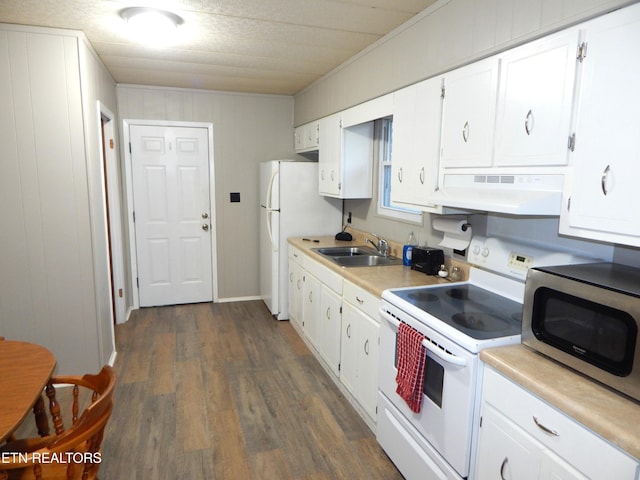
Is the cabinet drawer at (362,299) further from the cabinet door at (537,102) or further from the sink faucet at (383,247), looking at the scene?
the cabinet door at (537,102)

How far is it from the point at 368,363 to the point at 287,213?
2093 millimetres

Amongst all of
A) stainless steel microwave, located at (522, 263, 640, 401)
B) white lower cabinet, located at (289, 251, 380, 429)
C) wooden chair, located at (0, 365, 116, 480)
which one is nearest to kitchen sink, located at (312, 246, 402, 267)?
white lower cabinet, located at (289, 251, 380, 429)

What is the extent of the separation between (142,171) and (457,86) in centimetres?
359

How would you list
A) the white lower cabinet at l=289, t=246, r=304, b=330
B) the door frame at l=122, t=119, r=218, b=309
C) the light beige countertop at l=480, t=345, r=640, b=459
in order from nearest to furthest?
1. the light beige countertop at l=480, t=345, r=640, b=459
2. the white lower cabinet at l=289, t=246, r=304, b=330
3. the door frame at l=122, t=119, r=218, b=309

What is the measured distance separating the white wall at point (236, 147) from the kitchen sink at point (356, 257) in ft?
5.37

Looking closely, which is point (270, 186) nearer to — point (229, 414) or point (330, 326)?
point (330, 326)

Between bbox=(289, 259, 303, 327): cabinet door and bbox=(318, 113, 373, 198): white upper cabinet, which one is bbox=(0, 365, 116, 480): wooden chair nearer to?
bbox=(289, 259, 303, 327): cabinet door

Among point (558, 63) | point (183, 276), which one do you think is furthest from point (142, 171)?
point (558, 63)

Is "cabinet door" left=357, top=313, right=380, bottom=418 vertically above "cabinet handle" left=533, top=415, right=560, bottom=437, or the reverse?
"cabinet handle" left=533, top=415, right=560, bottom=437

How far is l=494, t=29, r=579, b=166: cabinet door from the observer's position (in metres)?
1.52

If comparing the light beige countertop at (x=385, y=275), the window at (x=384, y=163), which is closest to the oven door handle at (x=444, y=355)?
the light beige countertop at (x=385, y=275)

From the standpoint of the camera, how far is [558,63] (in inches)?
60.8

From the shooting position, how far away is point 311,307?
11.7ft

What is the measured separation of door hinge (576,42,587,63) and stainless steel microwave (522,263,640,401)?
2.45 feet
